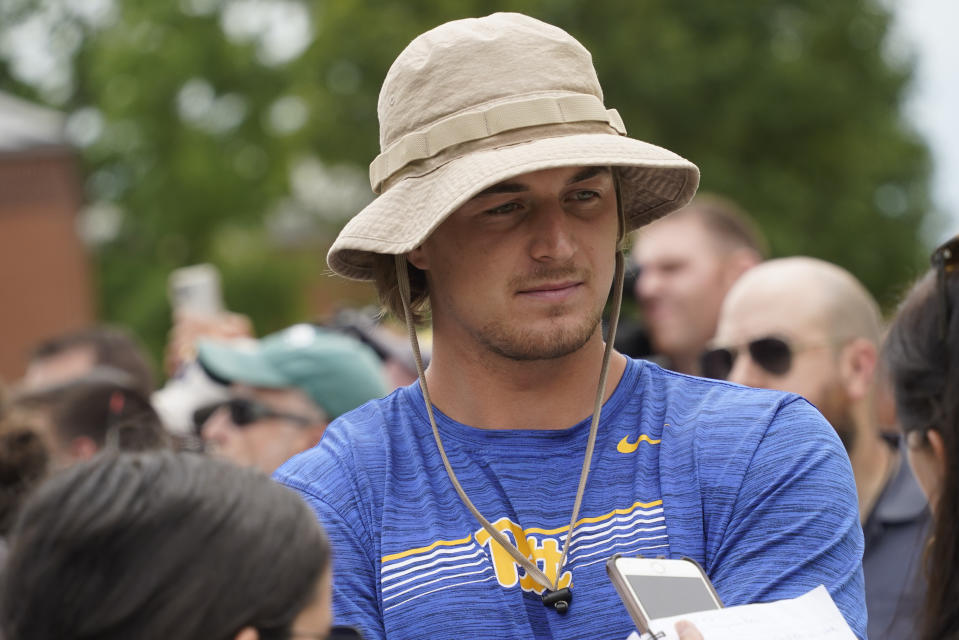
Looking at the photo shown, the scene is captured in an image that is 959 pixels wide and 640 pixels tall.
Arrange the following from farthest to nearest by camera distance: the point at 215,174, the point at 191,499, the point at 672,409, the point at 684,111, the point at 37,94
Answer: the point at 37,94, the point at 215,174, the point at 684,111, the point at 672,409, the point at 191,499

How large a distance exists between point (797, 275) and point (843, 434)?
0.64 m

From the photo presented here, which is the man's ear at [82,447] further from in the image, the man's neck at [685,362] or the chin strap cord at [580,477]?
the chin strap cord at [580,477]

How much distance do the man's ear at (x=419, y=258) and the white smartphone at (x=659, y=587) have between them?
895 mm

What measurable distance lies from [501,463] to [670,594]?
48 centimetres

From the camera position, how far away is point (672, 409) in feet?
8.00

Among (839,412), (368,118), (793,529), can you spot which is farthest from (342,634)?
(368,118)

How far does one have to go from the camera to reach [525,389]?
2.51 m

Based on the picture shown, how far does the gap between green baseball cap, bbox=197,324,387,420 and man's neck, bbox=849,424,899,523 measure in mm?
1862

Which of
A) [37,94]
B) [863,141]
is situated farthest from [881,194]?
[37,94]

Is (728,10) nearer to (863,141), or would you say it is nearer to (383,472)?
(863,141)

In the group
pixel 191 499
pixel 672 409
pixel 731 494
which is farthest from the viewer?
pixel 672 409

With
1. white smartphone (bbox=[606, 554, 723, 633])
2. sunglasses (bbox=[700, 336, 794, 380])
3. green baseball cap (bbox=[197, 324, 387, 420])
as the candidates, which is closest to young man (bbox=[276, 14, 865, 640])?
white smartphone (bbox=[606, 554, 723, 633])

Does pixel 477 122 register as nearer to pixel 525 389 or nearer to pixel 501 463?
pixel 525 389

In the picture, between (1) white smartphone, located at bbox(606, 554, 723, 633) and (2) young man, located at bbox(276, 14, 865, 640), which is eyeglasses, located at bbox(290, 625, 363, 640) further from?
(1) white smartphone, located at bbox(606, 554, 723, 633)
